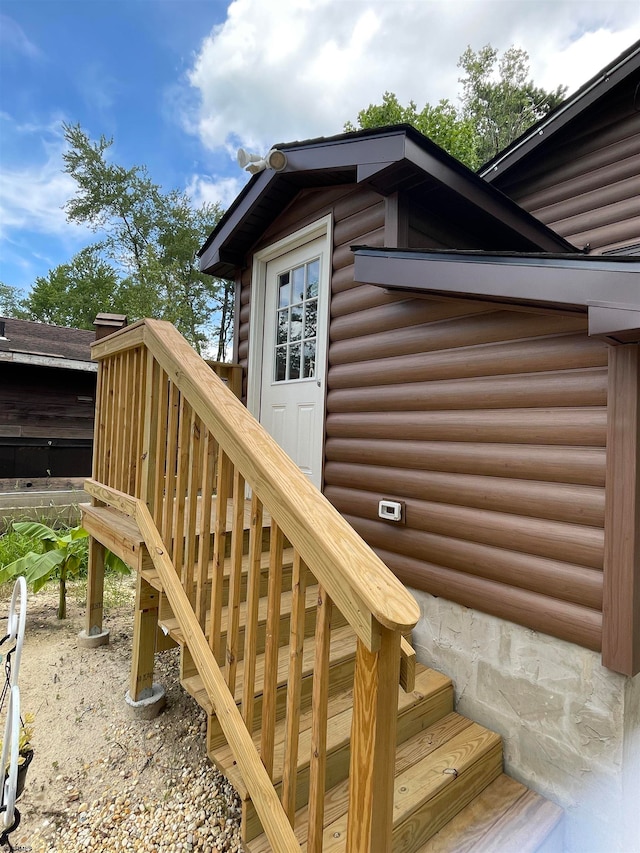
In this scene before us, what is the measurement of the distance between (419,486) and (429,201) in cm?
176

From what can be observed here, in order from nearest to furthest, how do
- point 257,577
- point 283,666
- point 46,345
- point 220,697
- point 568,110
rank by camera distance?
point 257,577 < point 220,697 < point 283,666 < point 568,110 < point 46,345

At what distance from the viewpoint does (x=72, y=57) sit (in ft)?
34.7

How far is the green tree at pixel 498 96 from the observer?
12.9m

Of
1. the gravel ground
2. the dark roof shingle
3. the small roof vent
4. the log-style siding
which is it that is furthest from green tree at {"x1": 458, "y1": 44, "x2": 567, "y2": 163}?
the gravel ground

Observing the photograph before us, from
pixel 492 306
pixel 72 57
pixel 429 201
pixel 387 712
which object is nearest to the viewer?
pixel 387 712

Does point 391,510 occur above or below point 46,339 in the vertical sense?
below

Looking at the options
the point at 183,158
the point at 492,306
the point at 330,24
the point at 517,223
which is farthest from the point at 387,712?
the point at 183,158

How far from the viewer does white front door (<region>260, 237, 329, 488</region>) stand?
10.6 ft

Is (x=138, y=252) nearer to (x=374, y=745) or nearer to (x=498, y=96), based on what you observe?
(x=498, y=96)

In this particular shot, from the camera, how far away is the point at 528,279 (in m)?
1.78

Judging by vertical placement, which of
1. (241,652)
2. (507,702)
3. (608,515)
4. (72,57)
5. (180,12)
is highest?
(72,57)

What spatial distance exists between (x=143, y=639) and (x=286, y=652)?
0.82m

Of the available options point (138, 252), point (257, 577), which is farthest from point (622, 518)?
point (138, 252)

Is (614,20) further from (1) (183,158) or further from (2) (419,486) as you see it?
(1) (183,158)
